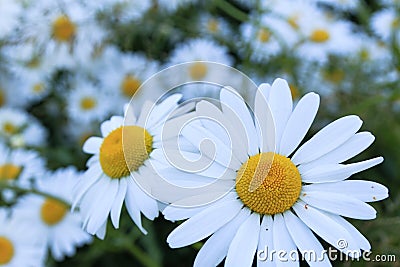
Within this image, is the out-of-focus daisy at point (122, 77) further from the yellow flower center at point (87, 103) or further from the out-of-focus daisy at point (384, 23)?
the out-of-focus daisy at point (384, 23)

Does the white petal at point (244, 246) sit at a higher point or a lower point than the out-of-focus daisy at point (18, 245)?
lower

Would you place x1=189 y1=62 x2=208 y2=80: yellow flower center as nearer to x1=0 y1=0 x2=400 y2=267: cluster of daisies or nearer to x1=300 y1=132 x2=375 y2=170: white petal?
x1=0 y1=0 x2=400 y2=267: cluster of daisies

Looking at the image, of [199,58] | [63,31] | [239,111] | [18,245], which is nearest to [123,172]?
[239,111]

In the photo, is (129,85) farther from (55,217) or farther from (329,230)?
(329,230)

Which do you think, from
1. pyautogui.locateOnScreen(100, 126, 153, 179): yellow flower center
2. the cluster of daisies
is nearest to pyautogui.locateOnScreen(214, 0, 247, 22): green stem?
the cluster of daisies

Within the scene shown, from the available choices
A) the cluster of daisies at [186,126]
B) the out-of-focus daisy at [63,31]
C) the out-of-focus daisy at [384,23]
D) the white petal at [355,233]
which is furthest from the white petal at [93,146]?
the out-of-focus daisy at [384,23]
